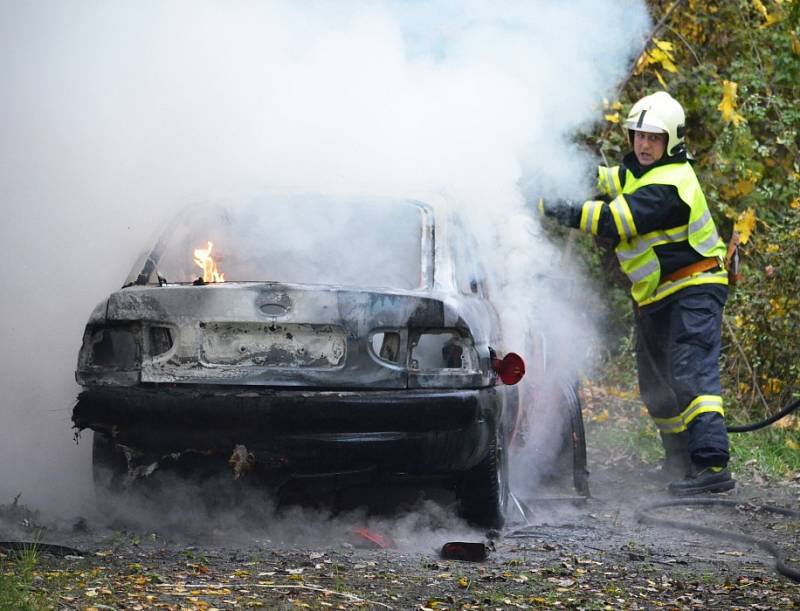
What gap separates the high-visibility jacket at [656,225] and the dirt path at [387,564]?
1.58 metres

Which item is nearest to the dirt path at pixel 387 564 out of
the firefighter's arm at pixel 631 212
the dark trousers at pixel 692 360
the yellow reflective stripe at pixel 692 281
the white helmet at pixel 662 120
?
the dark trousers at pixel 692 360

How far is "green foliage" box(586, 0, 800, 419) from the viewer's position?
30.4 feet

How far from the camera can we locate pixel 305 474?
192 inches

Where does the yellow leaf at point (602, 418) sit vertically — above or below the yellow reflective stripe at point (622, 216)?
below

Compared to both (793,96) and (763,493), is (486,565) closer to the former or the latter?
(763,493)

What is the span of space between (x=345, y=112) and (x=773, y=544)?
9.26 ft

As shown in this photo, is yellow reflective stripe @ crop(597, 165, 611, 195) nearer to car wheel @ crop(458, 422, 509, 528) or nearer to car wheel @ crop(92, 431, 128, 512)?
car wheel @ crop(458, 422, 509, 528)

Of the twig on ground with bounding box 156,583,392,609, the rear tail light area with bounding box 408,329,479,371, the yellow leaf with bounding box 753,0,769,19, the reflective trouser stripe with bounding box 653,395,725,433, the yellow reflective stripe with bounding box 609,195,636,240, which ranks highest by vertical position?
the yellow leaf with bounding box 753,0,769,19

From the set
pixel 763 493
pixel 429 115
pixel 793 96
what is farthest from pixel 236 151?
pixel 793 96

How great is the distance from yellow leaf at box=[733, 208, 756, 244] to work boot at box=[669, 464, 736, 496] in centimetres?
289

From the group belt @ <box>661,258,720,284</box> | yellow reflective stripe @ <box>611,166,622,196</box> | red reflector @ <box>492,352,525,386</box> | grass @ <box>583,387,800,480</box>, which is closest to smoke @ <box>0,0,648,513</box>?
yellow reflective stripe @ <box>611,166,622,196</box>

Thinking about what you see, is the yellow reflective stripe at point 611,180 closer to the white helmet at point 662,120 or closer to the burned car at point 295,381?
the white helmet at point 662,120

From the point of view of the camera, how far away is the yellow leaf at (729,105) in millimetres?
9375

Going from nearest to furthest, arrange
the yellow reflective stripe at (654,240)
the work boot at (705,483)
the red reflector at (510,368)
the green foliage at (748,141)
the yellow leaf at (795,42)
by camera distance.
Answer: the red reflector at (510,368), the work boot at (705,483), the yellow reflective stripe at (654,240), the green foliage at (748,141), the yellow leaf at (795,42)
